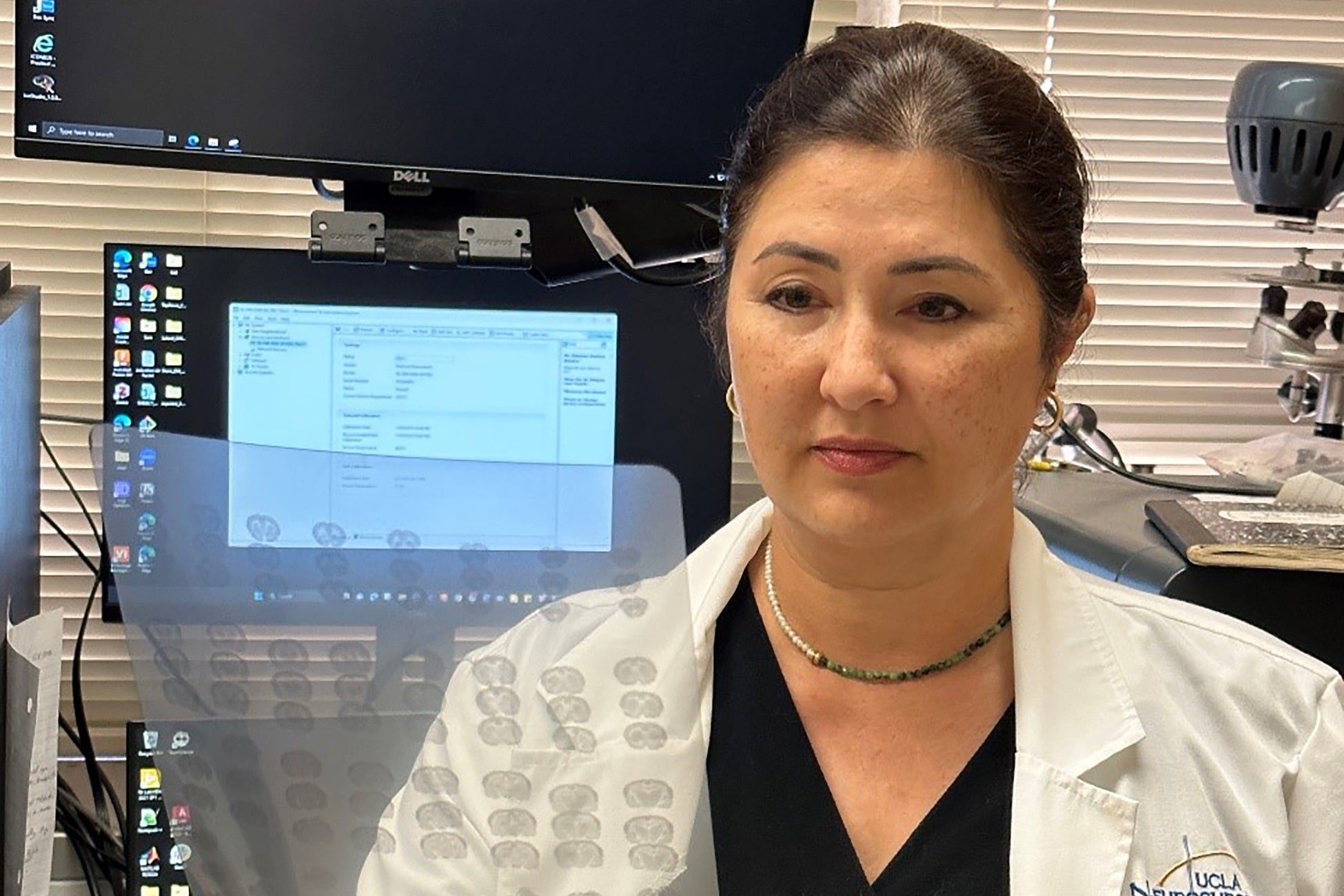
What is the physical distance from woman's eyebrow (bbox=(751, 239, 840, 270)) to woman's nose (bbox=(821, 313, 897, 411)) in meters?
0.04

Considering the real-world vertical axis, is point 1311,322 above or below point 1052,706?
above

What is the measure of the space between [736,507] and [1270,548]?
0.82 meters

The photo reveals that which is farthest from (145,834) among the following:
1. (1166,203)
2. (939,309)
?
(1166,203)

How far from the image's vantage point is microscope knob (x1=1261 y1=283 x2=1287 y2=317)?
1889mm

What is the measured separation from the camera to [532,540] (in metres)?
0.67

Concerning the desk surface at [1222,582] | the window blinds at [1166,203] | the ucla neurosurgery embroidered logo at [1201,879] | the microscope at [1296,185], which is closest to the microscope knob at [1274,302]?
the microscope at [1296,185]

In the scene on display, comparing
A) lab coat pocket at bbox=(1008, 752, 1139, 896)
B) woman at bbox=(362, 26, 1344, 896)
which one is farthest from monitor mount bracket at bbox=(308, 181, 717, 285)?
lab coat pocket at bbox=(1008, 752, 1139, 896)

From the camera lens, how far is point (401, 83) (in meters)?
1.49

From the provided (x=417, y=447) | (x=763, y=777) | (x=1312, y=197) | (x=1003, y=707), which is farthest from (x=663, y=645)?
(x=1312, y=197)

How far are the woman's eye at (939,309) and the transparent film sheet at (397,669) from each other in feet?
1.54

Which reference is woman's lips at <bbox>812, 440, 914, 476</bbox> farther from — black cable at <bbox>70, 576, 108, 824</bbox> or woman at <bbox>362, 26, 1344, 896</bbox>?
black cable at <bbox>70, 576, 108, 824</bbox>

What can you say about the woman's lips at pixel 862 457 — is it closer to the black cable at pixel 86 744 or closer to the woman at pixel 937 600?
the woman at pixel 937 600

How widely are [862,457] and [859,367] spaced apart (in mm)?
71

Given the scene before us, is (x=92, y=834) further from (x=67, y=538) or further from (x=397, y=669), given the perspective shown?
(x=397, y=669)
